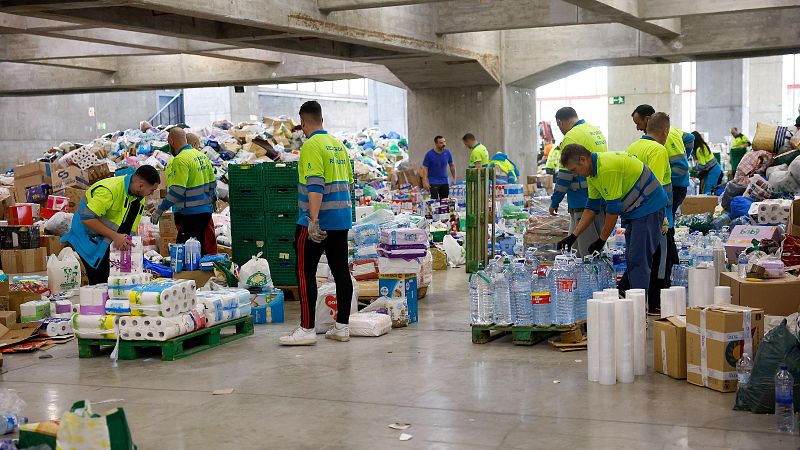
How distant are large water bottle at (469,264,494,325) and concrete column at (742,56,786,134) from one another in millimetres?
31863

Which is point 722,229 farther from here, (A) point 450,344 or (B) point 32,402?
(B) point 32,402

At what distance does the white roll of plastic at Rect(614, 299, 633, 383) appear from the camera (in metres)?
6.08

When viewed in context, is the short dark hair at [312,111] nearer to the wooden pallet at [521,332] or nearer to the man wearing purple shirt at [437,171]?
the wooden pallet at [521,332]

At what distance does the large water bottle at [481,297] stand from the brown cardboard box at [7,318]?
407 centimetres

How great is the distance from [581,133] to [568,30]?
31.5 feet

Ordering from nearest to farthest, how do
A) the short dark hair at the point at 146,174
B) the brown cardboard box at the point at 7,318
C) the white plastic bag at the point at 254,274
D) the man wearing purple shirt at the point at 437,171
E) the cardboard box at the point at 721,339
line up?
the cardboard box at the point at 721,339 → the short dark hair at the point at 146,174 → the brown cardboard box at the point at 7,318 → the white plastic bag at the point at 254,274 → the man wearing purple shirt at the point at 437,171

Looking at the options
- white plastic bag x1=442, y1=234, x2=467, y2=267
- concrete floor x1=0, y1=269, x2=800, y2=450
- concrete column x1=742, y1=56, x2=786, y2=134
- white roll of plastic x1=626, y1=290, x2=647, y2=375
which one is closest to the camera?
concrete floor x1=0, y1=269, x2=800, y2=450

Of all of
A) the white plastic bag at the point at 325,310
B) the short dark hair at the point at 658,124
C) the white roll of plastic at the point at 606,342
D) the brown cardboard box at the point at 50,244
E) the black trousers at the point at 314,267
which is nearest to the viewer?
the white roll of plastic at the point at 606,342

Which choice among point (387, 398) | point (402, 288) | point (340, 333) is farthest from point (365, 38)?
point (387, 398)

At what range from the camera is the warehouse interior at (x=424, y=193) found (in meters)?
5.39

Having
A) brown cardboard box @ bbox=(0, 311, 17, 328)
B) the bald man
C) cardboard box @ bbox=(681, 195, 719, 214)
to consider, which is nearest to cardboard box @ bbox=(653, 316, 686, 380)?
the bald man

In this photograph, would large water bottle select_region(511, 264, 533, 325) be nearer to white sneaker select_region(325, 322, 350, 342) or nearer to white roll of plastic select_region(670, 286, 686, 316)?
white roll of plastic select_region(670, 286, 686, 316)

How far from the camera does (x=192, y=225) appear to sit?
10039 millimetres

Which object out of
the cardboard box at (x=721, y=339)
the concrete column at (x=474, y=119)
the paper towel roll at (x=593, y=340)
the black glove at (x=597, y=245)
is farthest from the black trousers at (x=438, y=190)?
the cardboard box at (x=721, y=339)
